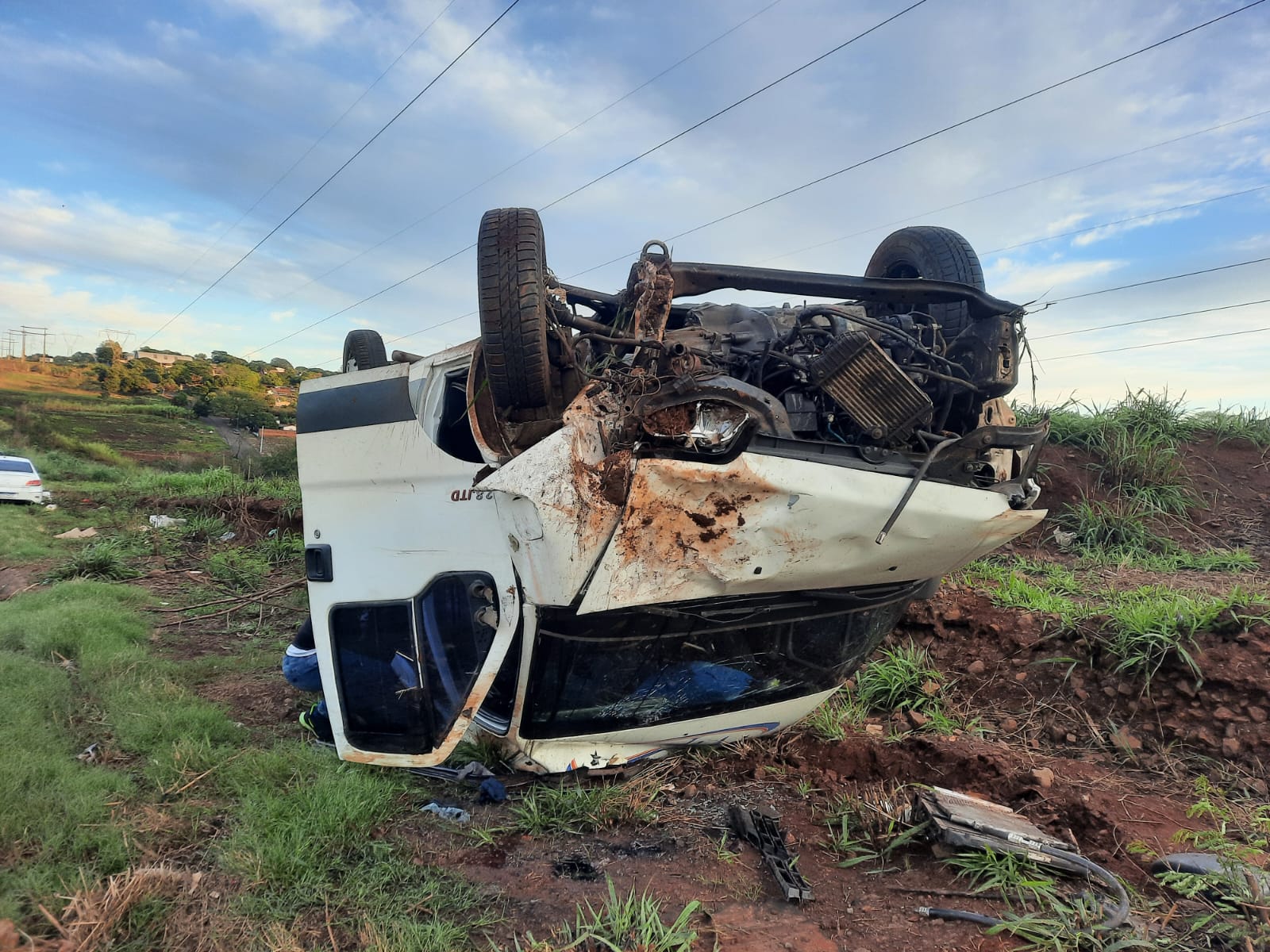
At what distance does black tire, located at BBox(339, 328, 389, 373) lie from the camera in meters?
5.30

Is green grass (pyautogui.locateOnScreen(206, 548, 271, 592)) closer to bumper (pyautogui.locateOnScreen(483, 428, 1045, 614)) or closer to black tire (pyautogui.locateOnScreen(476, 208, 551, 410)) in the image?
black tire (pyautogui.locateOnScreen(476, 208, 551, 410))

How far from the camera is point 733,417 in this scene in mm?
2395

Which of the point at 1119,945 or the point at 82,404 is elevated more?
the point at 82,404

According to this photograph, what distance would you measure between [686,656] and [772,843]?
748 mm

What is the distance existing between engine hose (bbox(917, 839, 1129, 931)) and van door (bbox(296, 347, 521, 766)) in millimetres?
1706

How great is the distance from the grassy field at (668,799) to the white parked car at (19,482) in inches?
374

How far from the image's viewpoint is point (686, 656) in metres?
2.89

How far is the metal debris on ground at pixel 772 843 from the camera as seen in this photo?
247 cm

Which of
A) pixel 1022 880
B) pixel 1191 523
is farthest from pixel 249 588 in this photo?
pixel 1191 523

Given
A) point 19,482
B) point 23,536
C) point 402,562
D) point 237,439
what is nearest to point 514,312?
point 402,562

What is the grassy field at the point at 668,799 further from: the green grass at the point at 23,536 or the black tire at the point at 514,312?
the green grass at the point at 23,536

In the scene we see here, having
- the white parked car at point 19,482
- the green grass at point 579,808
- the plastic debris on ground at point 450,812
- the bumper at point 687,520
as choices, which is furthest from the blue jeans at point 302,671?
the white parked car at point 19,482

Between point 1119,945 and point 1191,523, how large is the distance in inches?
278

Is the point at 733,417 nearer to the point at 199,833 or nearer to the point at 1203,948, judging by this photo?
the point at 1203,948
